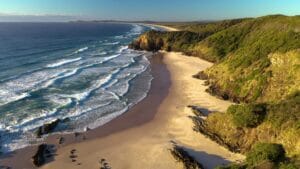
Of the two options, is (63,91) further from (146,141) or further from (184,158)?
(184,158)

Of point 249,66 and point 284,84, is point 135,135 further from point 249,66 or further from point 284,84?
point 249,66

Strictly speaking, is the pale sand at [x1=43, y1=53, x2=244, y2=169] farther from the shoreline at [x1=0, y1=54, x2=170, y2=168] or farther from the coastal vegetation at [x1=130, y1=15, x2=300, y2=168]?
the coastal vegetation at [x1=130, y1=15, x2=300, y2=168]

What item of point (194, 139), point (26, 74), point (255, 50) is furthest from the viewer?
point (26, 74)

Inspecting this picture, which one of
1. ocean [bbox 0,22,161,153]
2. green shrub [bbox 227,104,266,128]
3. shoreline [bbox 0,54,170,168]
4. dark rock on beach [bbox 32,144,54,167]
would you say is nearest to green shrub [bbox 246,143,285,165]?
green shrub [bbox 227,104,266,128]

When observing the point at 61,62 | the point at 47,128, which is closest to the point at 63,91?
the point at 47,128

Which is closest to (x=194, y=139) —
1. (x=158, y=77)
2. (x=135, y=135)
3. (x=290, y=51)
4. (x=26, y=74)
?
(x=135, y=135)

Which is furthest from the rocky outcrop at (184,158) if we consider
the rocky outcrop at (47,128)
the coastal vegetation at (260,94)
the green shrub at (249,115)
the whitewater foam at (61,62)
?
the whitewater foam at (61,62)

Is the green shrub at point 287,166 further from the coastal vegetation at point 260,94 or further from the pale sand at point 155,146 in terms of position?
the pale sand at point 155,146
